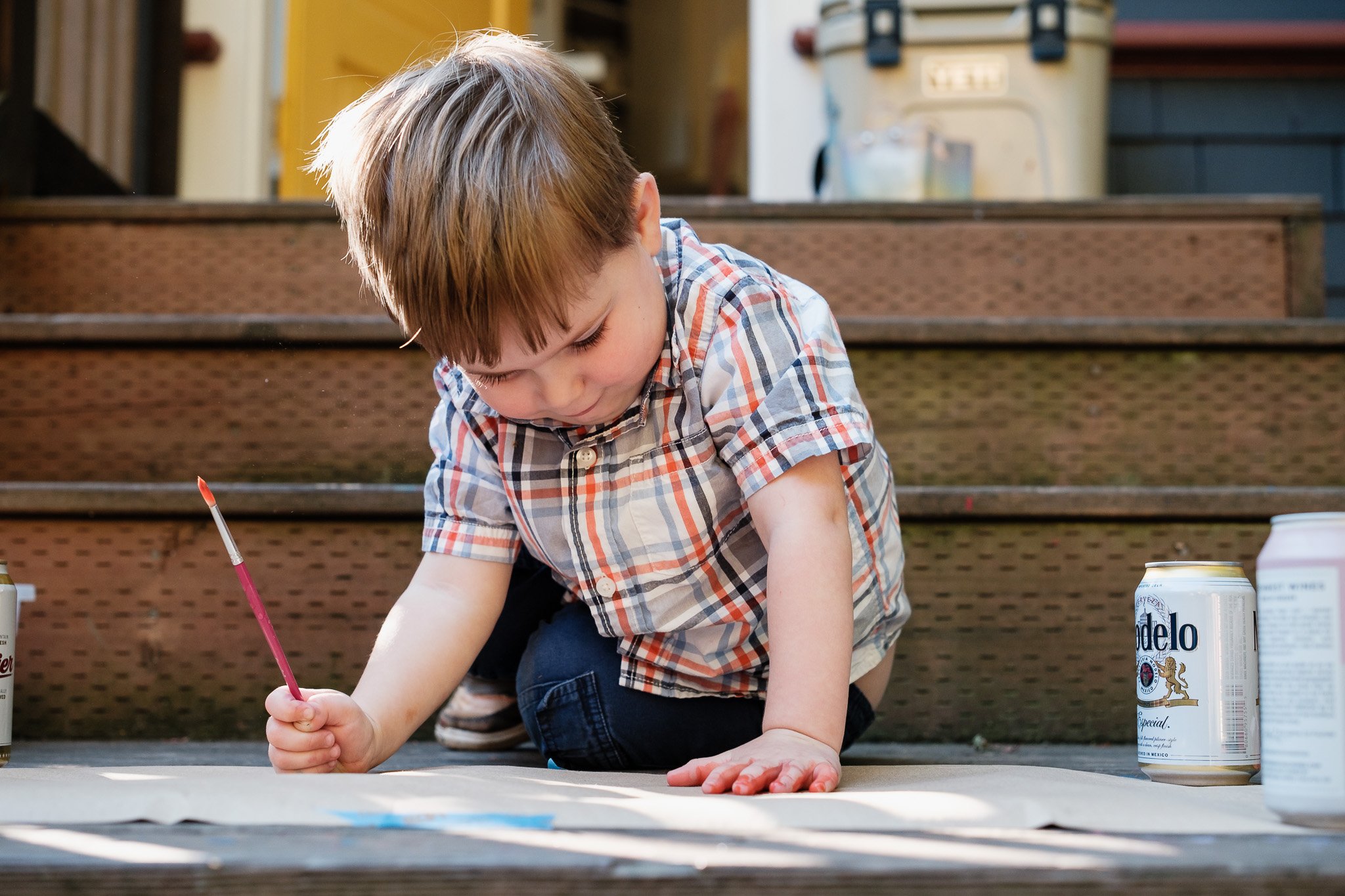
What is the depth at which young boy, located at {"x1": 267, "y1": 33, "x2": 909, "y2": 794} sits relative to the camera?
816 millimetres

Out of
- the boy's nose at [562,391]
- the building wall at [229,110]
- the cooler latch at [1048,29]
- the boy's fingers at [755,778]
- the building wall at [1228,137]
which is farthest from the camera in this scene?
the building wall at [229,110]

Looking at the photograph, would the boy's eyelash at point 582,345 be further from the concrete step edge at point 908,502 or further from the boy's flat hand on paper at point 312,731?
the concrete step edge at point 908,502

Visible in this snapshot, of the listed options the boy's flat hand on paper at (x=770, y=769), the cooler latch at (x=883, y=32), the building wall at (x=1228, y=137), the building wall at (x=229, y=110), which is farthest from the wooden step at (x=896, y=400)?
the building wall at (x=229, y=110)

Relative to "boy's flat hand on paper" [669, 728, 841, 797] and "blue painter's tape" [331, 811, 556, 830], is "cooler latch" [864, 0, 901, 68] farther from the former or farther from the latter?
"blue painter's tape" [331, 811, 556, 830]

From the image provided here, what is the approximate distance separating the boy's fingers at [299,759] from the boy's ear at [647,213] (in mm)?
423

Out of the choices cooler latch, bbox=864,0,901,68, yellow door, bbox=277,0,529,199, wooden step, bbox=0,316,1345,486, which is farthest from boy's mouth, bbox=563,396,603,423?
yellow door, bbox=277,0,529,199

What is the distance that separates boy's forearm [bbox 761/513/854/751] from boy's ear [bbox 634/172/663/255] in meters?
0.23

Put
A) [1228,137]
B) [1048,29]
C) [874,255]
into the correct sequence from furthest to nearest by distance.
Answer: [1228,137], [1048,29], [874,255]

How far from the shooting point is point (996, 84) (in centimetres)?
219

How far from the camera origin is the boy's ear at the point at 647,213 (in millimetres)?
909

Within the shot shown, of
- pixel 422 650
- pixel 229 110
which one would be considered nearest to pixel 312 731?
pixel 422 650

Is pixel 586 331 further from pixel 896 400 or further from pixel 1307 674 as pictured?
pixel 896 400

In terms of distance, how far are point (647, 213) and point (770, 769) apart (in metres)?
0.41

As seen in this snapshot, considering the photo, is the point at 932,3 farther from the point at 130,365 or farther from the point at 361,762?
the point at 361,762
